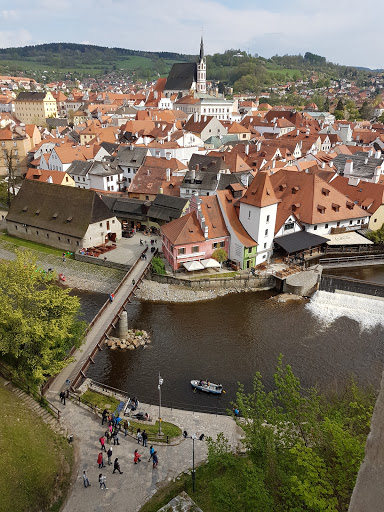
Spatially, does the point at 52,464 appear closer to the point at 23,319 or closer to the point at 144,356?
the point at 23,319

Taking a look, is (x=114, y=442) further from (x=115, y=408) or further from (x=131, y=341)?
(x=131, y=341)

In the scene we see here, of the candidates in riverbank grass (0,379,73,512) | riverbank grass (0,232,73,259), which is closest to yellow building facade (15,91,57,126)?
riverbank grass (0,232,73,259)

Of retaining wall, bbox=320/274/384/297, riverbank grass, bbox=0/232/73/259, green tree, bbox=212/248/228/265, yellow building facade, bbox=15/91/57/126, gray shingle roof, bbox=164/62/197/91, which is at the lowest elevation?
riverbank grass, bbox=0/232/73/259

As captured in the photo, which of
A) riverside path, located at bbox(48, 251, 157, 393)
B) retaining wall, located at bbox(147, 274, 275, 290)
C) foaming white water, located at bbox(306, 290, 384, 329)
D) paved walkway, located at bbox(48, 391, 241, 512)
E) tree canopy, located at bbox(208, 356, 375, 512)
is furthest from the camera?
retaining wall, located at bbox(147, 274, 275, 290)

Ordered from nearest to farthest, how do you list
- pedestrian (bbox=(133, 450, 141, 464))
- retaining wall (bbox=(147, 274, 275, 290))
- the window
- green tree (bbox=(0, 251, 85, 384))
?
pedestrian (bbox=(133, 450, 141, 464)) → green tree (bbox=(0, 251, 85, 384)) → retaining wall (bbox=(147, 274, 275, 290)) → the window

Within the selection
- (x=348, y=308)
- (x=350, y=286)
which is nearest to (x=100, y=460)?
(x=348, y=308)

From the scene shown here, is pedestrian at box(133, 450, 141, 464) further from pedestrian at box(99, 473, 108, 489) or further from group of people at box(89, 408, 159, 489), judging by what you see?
Answer: pedestrian at box(99, 473, 108, 489)

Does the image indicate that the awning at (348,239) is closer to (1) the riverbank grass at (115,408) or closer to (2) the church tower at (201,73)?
(1) the riverbank grass at (115,408)
